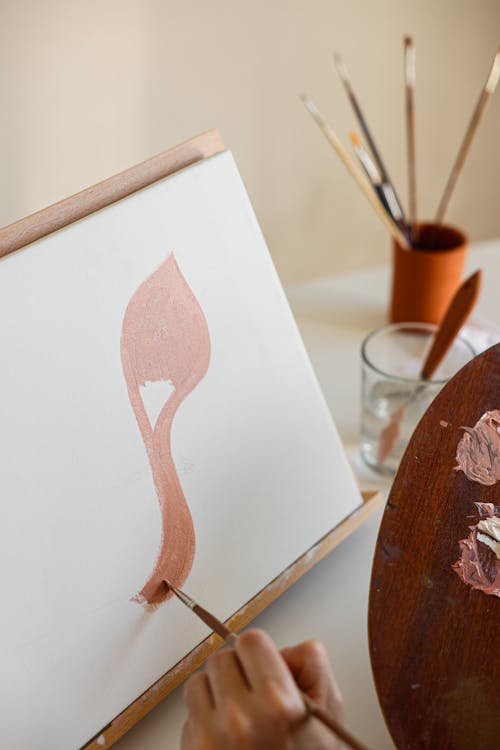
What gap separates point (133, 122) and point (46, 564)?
59 centimetres

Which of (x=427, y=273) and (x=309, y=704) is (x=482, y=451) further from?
(x=427, y=273)

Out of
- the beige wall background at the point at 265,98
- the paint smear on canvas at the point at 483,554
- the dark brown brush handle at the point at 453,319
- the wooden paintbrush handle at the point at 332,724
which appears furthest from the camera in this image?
the beige wall background at the point at 265,98

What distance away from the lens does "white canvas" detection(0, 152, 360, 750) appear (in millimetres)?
480

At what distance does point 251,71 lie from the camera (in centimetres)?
102

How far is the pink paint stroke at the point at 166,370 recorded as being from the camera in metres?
0.53

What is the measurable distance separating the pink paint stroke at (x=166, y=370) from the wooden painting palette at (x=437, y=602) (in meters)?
0.12

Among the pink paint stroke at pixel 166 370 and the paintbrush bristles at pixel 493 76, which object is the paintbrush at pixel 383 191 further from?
the pink paint stroke at pixel 166 370

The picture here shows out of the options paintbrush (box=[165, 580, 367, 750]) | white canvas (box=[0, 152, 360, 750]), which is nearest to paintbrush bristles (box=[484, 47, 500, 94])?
white canvas (box=[0, 152, 360, 750])

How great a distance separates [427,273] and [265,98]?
0.99 ft

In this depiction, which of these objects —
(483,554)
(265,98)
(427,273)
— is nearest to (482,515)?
(483,554)

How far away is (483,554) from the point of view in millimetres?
533

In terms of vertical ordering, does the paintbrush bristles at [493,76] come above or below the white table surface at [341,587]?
above

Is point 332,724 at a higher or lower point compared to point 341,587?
higher

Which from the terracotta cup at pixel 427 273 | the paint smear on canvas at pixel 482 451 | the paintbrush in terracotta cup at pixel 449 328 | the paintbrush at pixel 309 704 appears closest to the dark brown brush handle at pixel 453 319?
the paintbrush in terracotta cup at pixel 449 328
